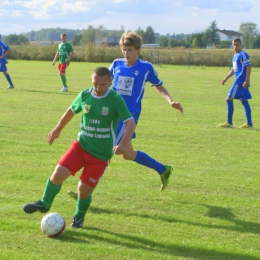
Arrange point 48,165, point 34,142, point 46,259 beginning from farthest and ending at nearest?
point 34,142, point 48,165, point 46,259

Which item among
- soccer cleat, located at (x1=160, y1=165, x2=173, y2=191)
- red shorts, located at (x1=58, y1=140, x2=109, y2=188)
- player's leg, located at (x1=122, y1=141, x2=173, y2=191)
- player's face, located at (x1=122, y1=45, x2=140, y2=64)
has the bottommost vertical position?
soccer cleat, located at (x1=160, y1=165, x2=173, y2=191)

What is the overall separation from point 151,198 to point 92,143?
154 cm

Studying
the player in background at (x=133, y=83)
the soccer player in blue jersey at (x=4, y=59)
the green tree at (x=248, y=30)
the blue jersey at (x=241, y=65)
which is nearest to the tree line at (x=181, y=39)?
the green tree at (x=248, y=30)

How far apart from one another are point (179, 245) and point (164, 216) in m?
0.89

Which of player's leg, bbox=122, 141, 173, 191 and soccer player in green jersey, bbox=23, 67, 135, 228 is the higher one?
soccer player in green jersey, bbox=23, 67, 135, 228

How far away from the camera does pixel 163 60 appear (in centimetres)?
4984

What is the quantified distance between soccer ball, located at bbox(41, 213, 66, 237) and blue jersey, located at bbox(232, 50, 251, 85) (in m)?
8.41

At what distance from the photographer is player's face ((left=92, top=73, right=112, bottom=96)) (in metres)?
5.14

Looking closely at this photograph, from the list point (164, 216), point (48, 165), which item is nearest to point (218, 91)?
point (48, 165)

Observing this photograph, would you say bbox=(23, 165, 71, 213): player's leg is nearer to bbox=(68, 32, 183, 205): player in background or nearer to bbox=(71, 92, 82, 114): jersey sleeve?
bbox=(71, 92, 82, 114): jersey sleeve

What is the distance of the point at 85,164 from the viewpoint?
5.37m

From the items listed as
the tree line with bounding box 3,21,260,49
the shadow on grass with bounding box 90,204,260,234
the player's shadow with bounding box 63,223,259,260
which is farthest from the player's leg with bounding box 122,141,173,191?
the tree line with bounding box 3,21,260,49

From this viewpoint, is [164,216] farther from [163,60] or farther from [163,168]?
[163,60]

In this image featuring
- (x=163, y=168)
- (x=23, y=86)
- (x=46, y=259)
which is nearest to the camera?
(x=46, y=259)
